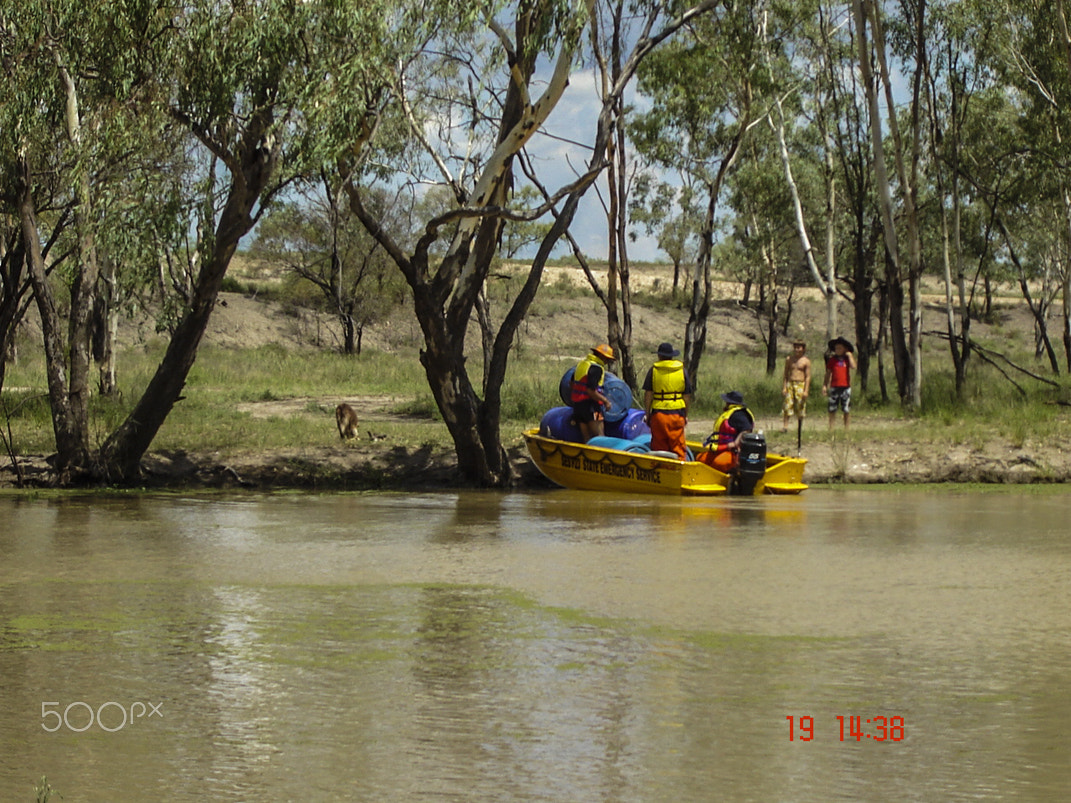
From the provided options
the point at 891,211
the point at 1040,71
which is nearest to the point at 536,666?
the point at 891,211

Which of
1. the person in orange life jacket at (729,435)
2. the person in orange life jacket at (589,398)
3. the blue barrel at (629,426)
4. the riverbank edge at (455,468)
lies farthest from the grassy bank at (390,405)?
the person in orange life jacket at (729,435)

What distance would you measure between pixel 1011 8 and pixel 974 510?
1943cm

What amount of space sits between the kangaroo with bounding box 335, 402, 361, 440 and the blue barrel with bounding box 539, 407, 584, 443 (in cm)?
326

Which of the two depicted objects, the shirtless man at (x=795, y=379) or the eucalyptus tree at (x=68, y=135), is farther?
the shirtless man at (x=795, y=379)

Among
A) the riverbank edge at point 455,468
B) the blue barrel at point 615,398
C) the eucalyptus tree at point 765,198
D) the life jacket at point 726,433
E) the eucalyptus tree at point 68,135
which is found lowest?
the riverbank edge at point 455,468

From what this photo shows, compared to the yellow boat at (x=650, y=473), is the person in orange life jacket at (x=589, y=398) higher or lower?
higher

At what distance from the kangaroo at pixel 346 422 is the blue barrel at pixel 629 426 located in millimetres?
4017

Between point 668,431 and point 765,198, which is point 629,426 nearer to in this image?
point 668,431

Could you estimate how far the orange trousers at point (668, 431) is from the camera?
50.1 feet

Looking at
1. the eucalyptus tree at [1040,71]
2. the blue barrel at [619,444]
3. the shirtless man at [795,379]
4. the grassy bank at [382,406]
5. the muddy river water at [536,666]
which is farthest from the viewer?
the eucalyptus tree at [1040,71]

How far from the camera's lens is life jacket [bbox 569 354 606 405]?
52.4ft

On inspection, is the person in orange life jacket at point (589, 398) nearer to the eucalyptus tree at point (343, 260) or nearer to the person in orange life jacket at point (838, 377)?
the person in orange life jacket at point (838, 377)

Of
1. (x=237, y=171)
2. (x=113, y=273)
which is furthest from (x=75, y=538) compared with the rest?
(x=113, y=273)
